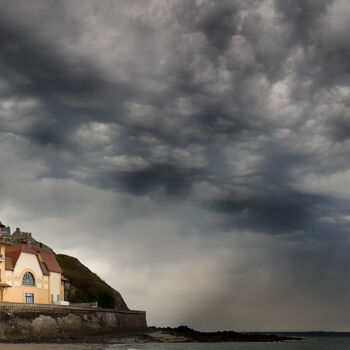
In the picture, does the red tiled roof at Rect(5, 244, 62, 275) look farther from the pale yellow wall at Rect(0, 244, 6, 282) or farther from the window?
the window

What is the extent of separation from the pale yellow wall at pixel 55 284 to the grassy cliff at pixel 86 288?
15.6 metres

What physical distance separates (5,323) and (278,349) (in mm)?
31900

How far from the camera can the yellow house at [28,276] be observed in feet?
219

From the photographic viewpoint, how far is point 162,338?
250 feet

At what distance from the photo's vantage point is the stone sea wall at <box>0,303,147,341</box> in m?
57.7

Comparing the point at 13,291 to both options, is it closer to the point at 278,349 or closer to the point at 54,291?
the point at 54,291

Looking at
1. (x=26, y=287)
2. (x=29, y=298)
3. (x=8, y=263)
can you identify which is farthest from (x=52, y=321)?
(x=8, y=263)

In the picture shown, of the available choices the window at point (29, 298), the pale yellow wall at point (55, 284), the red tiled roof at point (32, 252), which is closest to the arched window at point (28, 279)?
the window at point (29, 298)

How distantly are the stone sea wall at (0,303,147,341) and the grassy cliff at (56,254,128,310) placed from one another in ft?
52.6

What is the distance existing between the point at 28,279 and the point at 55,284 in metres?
6.02

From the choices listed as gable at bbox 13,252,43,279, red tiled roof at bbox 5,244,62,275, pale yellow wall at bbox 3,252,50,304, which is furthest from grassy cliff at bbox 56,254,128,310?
gable at bbox 13,252,43,279

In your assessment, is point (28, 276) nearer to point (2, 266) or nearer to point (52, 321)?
point (2, 266)

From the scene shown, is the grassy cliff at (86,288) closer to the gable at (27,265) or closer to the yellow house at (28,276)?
A: the yellow house at (28,276)

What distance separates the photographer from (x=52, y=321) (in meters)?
62.8
